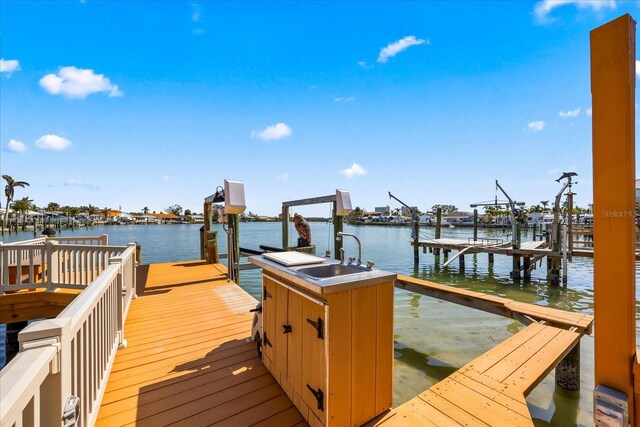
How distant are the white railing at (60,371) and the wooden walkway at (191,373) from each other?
0.33 m

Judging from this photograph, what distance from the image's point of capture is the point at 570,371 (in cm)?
440

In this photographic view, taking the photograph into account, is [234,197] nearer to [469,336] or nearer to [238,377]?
[238,377]

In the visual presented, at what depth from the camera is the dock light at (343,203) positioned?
682 cm

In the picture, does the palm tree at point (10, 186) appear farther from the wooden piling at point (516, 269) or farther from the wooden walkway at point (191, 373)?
the wooden piling at point (516, 269)

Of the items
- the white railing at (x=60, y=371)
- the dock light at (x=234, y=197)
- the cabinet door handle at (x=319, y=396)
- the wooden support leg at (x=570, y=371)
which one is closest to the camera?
the white railing at (x=60, y=371)

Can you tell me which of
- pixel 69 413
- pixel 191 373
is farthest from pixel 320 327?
pixel 191 373

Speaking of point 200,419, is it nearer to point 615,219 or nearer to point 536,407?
point 615,219

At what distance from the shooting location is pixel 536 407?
4.16 metres

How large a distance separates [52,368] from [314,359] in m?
1.68

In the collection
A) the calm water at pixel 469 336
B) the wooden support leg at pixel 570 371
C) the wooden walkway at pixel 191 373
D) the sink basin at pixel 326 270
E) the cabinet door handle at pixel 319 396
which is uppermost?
the sink basin at pixel 326 270

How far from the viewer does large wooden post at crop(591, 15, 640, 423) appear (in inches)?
67.2

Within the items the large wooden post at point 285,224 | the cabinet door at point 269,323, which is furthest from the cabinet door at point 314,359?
the large wooden post at point 285,224

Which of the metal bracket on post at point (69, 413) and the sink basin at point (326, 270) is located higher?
the sink basin at point (326, 270)

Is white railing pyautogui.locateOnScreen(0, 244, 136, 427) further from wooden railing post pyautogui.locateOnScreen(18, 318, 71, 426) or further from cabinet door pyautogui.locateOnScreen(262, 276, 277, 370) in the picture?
cabinet door pyautogui.locateOnScreen(262, 276, 277, 370)
